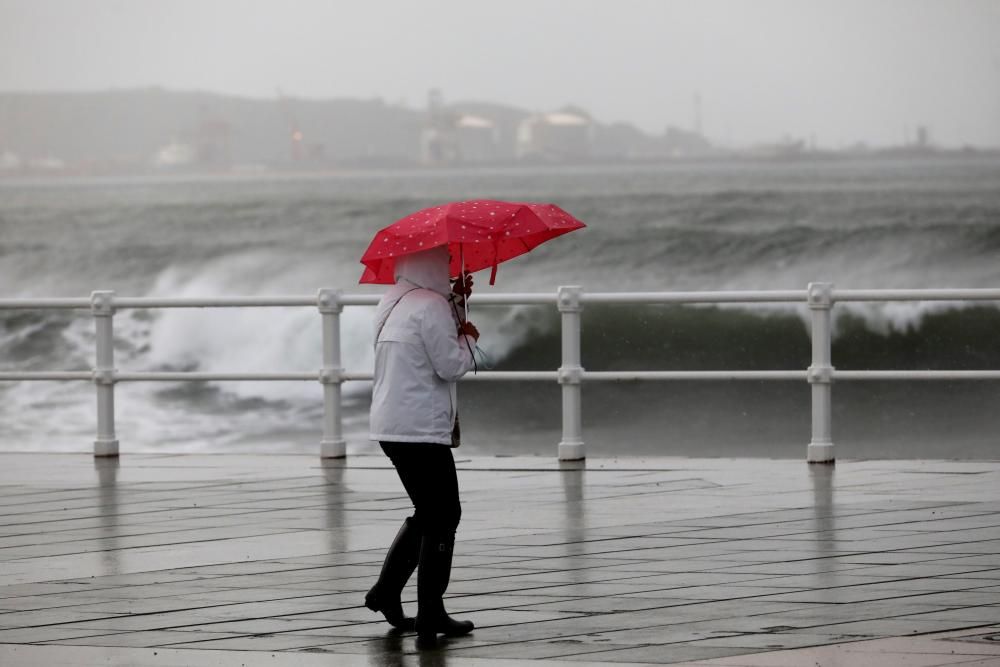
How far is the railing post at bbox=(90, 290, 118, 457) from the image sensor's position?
1471 cm

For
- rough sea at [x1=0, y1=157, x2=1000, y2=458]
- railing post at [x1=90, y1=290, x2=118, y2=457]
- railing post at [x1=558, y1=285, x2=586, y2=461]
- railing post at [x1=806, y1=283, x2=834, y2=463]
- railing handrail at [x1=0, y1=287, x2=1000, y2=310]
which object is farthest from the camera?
rough sea at [x1=0, y1=157, x2=1000, y2=458]

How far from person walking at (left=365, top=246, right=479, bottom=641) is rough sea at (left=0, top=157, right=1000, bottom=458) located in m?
14.8

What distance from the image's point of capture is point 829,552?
917 cm

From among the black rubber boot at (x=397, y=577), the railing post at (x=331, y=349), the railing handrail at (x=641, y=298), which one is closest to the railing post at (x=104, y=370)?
the railing handrail at (x=641, y=298)

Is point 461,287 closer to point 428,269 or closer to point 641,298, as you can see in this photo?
point 428,269

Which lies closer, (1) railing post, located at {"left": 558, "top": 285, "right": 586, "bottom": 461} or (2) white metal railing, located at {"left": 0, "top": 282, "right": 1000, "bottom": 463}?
(2) white metal railing, located at {"left": 0, "top": 282, "right": 1000, "bottom": 463}

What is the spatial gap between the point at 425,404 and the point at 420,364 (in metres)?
0.16

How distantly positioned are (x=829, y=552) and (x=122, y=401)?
34.4m

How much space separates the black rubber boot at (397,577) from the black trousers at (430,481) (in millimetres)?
137

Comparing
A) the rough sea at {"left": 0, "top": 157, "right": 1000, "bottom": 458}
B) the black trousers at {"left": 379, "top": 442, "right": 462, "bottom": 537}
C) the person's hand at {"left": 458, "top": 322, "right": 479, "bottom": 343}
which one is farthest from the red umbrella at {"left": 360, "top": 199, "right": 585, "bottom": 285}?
the rough sea at {"left": 0, "top": 157, "right": 1000, "bottom": 458}

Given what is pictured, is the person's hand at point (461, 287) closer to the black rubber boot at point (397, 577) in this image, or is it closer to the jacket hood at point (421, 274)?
the jacket hood at point (421, 274)

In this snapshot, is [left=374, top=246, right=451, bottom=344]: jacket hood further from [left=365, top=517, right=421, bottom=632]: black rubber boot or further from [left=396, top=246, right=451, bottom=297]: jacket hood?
[left=365, top=517, right=421, bottom=632]: black rubber boot

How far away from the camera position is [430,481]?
7250mm

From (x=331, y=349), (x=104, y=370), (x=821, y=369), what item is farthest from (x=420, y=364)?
(x=104, y=370)
